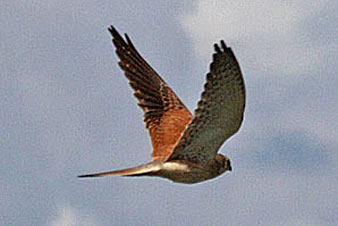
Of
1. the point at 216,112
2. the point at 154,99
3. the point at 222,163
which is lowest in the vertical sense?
the point at 222,163

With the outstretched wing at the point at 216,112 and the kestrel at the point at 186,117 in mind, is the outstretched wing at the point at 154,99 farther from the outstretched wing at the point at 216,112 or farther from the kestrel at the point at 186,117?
the outstretched wing at the point at 216,112

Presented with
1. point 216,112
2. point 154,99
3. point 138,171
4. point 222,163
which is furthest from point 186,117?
point 216,112

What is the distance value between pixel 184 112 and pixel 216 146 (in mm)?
2641

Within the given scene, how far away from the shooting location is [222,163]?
587 inches

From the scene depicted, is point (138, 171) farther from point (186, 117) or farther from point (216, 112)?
point (186, 117)

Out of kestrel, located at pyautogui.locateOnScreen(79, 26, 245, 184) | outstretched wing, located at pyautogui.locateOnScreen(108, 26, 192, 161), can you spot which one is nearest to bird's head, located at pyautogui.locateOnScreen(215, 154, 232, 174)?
kestrel, located at pyautogui.locateOnScreen(79, 26, 245, 184)

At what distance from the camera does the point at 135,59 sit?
17.3 metres

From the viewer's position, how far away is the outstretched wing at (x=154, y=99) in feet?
52.0

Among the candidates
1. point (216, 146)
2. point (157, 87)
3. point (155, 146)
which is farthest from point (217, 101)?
point (157, 87)

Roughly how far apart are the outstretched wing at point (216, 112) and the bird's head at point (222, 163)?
439 millimetres

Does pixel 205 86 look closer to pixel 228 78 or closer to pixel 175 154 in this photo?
pixel 228 78

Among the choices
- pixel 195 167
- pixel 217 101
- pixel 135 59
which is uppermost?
pixel 135 59

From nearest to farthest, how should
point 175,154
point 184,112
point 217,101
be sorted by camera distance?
point 217,101, point 175,154, point 184,112

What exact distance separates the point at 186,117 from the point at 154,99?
2.64ft
